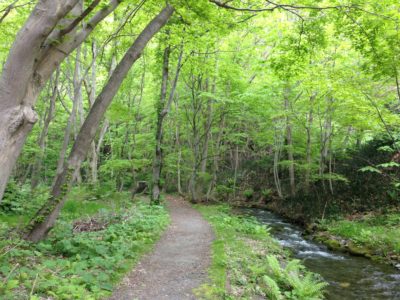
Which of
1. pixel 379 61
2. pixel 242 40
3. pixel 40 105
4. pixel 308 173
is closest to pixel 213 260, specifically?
pixel 379 61

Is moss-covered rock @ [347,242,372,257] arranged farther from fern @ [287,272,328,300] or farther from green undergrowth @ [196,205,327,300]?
fern @ [287,272,328,300]

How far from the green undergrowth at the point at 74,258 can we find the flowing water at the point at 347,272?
4560mm

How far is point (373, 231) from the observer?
11.6 meters

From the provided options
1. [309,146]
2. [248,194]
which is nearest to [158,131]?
[309,146]

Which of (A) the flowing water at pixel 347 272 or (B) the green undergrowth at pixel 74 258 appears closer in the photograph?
(B) the green undergrowth at pixel 74 258

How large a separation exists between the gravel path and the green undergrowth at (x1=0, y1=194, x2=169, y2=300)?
10.2 inches

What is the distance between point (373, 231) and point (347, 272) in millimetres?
3682

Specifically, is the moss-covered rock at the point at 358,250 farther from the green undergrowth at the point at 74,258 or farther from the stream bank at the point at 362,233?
the green undergrowth at the point at 74,258

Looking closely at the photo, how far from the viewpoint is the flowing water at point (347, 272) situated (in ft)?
23.9

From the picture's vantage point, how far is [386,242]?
1044 cm

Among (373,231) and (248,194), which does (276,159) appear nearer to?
(248,194)

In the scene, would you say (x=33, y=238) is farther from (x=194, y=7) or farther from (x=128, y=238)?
(x=194, y=7)

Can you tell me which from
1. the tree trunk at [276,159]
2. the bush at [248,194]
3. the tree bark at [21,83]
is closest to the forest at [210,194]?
the tree bark at [21,83]

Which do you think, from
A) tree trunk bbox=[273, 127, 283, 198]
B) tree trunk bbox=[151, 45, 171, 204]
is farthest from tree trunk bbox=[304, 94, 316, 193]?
tree trunk bbox=[151, 45, 171, 204]
